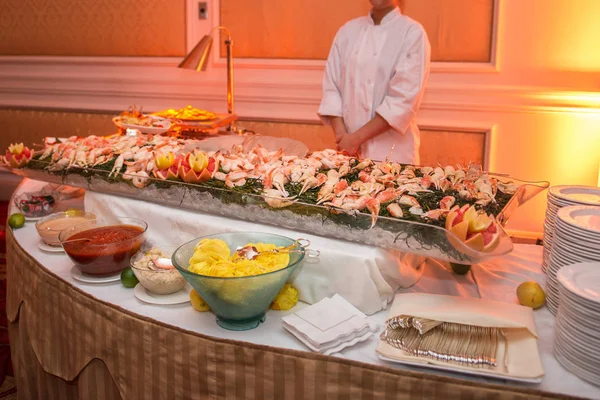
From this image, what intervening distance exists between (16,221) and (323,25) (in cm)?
281

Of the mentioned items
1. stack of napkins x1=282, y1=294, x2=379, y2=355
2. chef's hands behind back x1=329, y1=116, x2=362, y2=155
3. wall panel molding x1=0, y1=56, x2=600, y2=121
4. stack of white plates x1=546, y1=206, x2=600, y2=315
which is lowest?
stack of napkins x1=282, y1=294, x2=379, y2=355

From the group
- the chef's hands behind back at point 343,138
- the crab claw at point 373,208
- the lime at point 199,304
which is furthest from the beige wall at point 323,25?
the lime at point 199,304

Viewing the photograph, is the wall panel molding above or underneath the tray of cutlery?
above

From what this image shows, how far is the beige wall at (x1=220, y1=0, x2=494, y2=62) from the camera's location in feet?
12.5

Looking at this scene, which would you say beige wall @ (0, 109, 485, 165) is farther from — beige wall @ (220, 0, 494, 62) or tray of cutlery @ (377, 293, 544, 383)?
tray of cutlery @ (377, 293, 544, 383)

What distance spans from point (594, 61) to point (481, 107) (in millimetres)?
731

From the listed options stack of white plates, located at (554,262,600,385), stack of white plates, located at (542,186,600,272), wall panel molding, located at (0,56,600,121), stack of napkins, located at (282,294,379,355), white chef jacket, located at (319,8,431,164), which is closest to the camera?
stack of white plates, located at (554,262,600,385)

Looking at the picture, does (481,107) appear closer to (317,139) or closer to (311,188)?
(317,139)

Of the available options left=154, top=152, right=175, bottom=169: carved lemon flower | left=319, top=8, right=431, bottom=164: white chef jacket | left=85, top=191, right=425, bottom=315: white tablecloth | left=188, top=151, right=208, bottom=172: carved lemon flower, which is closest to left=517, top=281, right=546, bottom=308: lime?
left=85, top=191, right=425, bottom=315: white tablecloth

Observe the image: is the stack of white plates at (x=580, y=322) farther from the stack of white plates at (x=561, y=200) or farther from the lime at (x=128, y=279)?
the lime at (x=128, y=279)

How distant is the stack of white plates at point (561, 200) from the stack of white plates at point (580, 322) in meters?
0.32

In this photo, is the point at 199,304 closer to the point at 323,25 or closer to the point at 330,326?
the point at 330,326

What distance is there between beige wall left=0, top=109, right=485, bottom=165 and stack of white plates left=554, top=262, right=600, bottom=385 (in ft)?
9.19

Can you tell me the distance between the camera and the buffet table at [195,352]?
3.82 feet
